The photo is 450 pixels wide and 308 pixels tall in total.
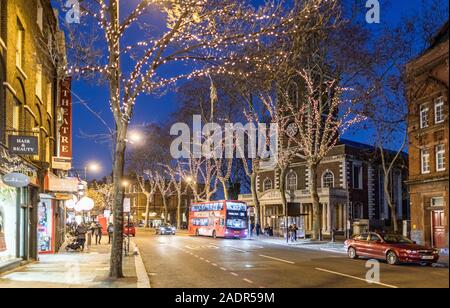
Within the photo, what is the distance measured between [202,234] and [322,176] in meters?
17.3

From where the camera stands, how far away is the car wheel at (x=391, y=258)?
23.1 meters

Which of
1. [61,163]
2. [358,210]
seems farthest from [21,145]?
[358,210]

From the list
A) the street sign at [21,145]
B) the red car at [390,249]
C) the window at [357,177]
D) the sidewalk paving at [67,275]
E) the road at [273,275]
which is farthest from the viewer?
the window at [357,177]

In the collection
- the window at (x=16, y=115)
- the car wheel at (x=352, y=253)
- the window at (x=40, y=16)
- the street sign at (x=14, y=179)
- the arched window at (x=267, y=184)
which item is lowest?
the car wheel at (x=352, y=253)

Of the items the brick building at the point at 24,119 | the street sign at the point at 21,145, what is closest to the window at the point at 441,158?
the brick building at the point at 24,119

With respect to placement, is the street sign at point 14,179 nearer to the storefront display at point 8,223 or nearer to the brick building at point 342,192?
the storefront display at point 8,223

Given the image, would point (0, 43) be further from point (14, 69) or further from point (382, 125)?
point (382, 125)

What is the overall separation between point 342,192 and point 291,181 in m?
9.87

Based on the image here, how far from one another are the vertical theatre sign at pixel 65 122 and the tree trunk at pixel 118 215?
15.9 m

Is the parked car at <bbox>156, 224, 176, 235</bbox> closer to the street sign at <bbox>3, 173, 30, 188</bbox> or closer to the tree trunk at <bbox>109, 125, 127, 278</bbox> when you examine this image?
Result: the street sign at <bbox>3, 173, 30, 188</bbox>

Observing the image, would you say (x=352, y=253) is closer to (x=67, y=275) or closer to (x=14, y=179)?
(x=67, y=275)

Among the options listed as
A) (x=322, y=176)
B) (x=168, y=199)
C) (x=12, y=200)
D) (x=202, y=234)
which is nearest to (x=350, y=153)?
(x=322, y=176)

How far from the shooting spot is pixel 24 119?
21359 mm

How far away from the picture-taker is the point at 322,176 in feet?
216
